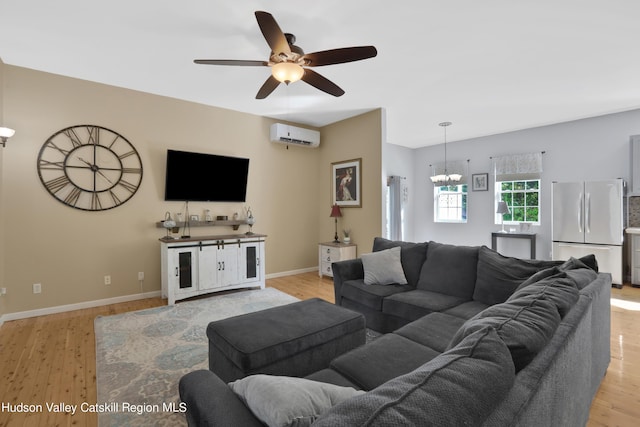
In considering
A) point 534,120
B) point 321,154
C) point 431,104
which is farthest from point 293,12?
point 534,120

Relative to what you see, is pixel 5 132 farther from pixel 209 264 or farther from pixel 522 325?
pixel 522 325

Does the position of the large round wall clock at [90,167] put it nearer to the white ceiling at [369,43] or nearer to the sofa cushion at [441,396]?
the white ceiling at [369,43]

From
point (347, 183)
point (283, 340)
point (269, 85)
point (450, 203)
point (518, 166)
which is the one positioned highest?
point (269, 85)

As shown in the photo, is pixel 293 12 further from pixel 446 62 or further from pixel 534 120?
pixel 534 120

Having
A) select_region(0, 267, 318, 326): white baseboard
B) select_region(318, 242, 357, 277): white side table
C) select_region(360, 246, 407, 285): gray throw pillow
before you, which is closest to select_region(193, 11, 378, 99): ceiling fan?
select_region(360, 246, 407, 285): gray throw pillow

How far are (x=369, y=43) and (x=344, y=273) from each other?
2.33 metres

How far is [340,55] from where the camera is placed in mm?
2475

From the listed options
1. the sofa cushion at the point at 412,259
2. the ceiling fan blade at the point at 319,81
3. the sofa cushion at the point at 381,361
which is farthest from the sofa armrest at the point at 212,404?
the ceiling fan blade at the point at 319,81

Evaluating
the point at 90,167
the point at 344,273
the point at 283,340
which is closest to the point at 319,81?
the point at 344,273

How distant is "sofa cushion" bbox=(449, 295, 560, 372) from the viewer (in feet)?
3.03

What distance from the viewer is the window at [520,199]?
600cm

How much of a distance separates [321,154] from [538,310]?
16.9 ft

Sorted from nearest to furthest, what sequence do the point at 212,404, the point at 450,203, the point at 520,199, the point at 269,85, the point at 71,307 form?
the point at 212,404, the point at 269,85, the point at 71,307, the point at 520,199, the point at 450,203

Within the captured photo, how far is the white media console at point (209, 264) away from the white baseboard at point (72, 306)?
32 centimetres
